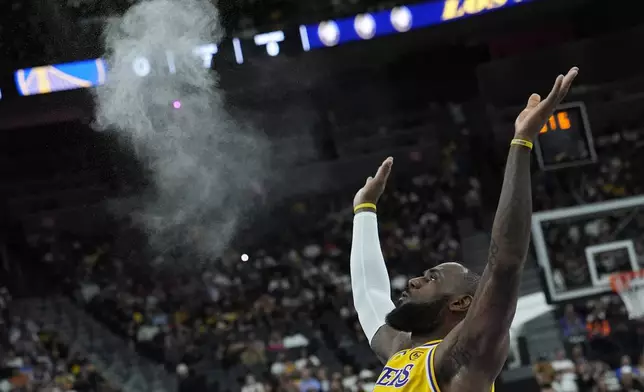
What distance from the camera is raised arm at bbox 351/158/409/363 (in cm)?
338

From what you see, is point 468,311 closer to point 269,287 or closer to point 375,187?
point 375,187

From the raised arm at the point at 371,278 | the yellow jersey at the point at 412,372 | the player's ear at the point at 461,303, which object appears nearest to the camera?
the yellow jersey at the point at 412,372

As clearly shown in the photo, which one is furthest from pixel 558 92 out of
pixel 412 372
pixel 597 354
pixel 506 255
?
pixel 597 354

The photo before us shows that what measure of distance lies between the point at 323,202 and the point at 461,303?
44.9 ft

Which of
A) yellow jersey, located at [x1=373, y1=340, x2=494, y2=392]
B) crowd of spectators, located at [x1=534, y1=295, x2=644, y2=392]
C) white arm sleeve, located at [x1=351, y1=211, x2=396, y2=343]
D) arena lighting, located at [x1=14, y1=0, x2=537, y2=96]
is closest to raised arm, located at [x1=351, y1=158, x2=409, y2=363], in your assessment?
white arm sleeve, located at [x1=351, y1=211, x2=396, y2=343]

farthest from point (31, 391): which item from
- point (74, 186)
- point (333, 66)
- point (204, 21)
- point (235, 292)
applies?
point (333, 66)

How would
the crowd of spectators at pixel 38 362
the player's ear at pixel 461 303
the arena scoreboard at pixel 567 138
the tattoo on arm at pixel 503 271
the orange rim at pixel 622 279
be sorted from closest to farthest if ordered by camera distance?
1. the tattoo on arm at pixel 503 271
2. the player's ear at pixel 461 303
3. the arena scoreboard at pixel 567 138
4. the orange rim at pixel 622 279
5. the crowd of spectators at pixel 38 362

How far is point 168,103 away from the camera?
7.35 metres

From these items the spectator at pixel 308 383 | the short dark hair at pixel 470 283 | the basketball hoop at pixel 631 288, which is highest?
the short dark hair at pixel 470 283

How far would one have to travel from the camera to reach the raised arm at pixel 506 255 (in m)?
2.28

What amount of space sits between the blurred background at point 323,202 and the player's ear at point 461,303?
674 cm

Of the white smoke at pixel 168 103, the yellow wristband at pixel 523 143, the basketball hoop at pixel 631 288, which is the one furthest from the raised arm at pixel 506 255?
the basketball hoop at pixel 631 288

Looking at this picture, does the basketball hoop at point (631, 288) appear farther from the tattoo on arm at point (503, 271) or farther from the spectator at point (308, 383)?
the tattoo on arm at point (503, 271)

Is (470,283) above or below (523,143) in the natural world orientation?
below
